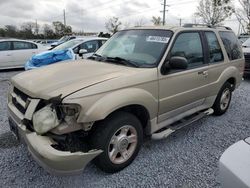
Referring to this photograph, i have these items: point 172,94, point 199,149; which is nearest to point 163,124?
point 172,94

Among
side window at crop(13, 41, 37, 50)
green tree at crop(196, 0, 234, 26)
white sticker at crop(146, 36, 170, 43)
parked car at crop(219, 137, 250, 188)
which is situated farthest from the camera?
green tree at crop(196, 0, 234, 26)

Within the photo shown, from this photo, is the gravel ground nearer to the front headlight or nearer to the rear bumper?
the rear bumper

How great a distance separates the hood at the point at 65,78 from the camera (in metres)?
2.60

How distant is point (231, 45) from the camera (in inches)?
194


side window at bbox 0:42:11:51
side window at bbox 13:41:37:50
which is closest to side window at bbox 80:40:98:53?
side window at bbox 13:41:37:50

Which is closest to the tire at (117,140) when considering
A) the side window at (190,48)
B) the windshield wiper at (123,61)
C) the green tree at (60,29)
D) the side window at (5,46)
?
the windshield wiper at (123,61)

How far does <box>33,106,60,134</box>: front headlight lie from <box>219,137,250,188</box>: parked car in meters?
1.61

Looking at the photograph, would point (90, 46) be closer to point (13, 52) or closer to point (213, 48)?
point (13, 52)

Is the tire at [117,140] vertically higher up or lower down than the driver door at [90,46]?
lower down

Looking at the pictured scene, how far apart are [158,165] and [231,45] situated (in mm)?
3154

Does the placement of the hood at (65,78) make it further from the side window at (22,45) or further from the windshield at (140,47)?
the side window at (22,45)

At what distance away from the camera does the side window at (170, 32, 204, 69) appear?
3590 millimetres

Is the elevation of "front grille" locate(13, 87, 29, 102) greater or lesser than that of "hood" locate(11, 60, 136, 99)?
lesser

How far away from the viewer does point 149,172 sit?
9.97 ft
